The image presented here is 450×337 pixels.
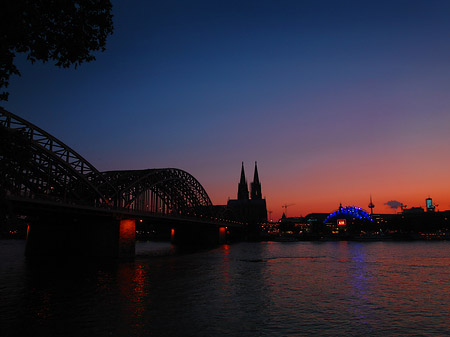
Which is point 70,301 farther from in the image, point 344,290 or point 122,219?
point 122,219

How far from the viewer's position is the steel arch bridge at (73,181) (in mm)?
13109

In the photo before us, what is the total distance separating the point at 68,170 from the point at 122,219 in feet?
40.1

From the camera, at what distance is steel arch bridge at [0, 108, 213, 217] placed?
516 inches

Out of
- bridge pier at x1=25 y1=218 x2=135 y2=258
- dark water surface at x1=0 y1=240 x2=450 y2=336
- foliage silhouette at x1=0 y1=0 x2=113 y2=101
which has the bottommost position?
dark water surface at x1=0 y1=240 x2=450 y2=336

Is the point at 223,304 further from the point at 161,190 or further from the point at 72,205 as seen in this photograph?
the point at 161,190

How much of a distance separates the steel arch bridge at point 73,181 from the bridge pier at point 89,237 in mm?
3376

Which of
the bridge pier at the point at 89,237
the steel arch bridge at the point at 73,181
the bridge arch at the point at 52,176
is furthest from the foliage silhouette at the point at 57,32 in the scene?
the bridge pier at the point at 89,237

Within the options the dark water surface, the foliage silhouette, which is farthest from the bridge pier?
the foliage silhouette

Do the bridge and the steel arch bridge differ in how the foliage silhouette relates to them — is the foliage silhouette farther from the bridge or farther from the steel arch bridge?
the bridge

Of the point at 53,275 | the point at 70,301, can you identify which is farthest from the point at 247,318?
the point at 53,275

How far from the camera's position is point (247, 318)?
2262 cm

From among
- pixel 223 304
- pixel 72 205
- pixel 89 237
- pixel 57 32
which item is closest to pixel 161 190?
pixel 89 237

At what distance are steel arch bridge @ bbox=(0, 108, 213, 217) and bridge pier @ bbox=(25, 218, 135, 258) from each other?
3376mm

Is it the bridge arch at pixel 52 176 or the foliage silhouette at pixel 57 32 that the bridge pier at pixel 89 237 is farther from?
the foliage silhouette at pixel 57 32
